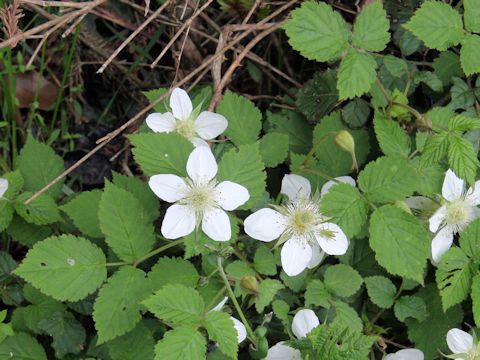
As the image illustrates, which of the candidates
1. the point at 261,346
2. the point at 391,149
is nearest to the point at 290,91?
the point at 391,149

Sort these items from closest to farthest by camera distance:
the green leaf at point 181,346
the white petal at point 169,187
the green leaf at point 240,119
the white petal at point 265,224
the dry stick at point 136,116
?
the green leaf at point 181,346 → the white petal at point 169,187 → the white petal at point 265,224 → the dry stick at point 136,116 → the green leaf at point 240,119

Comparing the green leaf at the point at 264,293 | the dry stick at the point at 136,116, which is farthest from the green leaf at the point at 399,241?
the dry stick at the point at 136,116

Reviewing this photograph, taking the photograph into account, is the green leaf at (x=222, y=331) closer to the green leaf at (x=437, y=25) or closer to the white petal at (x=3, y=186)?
the white petal at (x=3, y=186)

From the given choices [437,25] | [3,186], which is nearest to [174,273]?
[3,186]

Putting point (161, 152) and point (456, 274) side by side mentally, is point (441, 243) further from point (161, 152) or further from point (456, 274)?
point (161, 152)

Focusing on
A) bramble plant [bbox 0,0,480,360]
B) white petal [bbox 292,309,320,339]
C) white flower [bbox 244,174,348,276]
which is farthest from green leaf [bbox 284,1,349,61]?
white petal [bbox 292,309,320,339]

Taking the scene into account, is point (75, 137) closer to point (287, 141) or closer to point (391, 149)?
point (287, 141)
